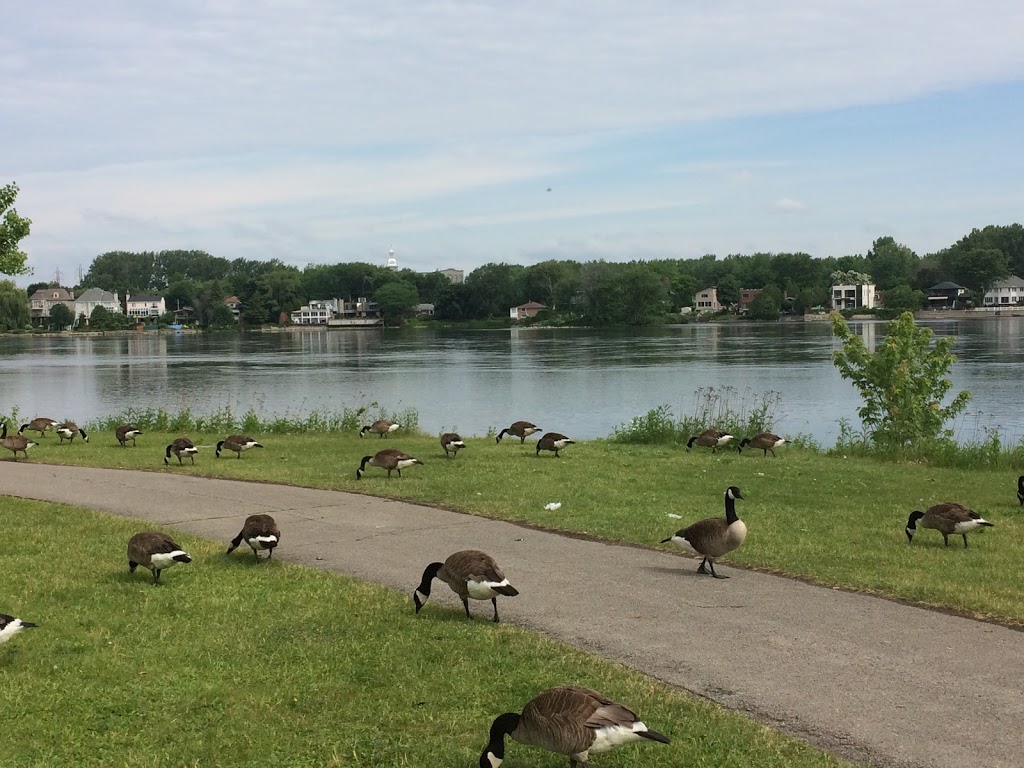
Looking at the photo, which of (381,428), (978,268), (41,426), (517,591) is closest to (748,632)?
(517,591)

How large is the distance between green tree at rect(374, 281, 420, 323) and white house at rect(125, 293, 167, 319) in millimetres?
49489

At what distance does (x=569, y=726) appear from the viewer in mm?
4797

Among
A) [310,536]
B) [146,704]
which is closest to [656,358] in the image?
[310,536]

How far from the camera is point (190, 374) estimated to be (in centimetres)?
5872

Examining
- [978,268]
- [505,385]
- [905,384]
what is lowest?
[505,385]

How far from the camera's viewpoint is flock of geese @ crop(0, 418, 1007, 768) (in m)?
4.82

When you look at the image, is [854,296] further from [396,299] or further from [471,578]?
[471,578]

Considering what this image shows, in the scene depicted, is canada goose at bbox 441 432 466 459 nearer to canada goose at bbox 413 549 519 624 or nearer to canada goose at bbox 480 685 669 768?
canada goose at bbox 413 549 519 624

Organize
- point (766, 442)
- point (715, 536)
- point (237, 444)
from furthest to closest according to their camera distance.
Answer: point (766, 442), point (237, 444), point (715, 536)

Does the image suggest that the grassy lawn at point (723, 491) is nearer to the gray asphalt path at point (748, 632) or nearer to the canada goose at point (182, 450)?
the canada goose at point (182, 450)

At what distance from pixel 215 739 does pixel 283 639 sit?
177cm

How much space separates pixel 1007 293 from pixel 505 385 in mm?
A: 159275

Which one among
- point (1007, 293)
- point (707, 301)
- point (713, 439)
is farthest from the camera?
point (707, 301)

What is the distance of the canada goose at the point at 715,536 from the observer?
9086mm
